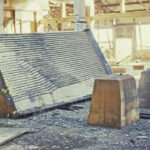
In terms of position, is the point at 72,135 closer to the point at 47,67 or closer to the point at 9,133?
the point at 9,133

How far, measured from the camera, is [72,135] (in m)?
5.35

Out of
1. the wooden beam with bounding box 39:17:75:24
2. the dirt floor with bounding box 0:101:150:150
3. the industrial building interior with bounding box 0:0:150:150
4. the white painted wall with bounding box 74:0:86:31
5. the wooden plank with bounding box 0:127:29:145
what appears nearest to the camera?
the dirt floor with bounding box 0:101:150:150

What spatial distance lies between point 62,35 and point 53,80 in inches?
64.6

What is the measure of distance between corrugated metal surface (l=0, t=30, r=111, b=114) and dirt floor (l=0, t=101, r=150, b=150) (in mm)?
Answer: 458

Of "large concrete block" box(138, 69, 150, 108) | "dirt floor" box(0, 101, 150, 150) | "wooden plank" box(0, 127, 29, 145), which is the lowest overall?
"dirt floor" box(0, 101, 150, 150)

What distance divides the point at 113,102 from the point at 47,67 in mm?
2314

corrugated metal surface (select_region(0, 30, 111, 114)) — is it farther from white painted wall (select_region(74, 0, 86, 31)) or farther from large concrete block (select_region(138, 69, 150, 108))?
white painted wall (select_region(74, 0, 86, 31))

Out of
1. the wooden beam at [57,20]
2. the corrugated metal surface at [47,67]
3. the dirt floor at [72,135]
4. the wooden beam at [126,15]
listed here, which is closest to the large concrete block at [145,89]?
the dirt floor at [72,135]

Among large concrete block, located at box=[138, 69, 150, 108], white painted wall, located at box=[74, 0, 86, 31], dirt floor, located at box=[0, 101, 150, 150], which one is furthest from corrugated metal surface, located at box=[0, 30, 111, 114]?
white painted wall, located at box=[74, 0, 86, 31]

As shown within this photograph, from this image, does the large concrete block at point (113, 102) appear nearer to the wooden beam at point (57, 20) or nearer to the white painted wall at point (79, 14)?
the white painted wall at point (79, 14)

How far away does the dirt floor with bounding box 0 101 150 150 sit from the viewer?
190 inches

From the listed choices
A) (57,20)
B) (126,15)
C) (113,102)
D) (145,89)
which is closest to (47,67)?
(145,89)

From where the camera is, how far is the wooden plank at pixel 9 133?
502 centimetres

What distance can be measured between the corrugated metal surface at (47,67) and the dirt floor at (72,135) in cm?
46
